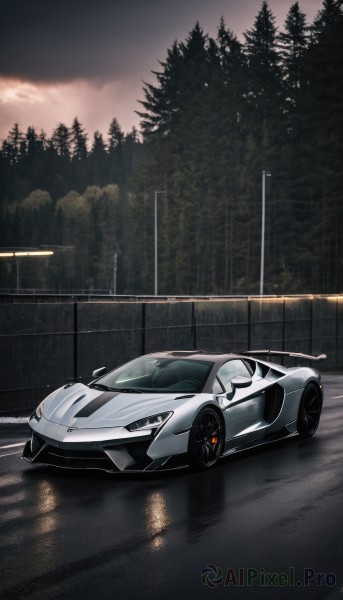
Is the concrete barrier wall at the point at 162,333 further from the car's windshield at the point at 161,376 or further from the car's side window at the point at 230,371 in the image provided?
the car's side window at the point at 230,371

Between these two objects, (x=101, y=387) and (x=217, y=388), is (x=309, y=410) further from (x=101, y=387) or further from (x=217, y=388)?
(x=101, y=387)

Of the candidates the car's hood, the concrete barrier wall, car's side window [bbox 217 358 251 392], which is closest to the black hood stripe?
the car's hood

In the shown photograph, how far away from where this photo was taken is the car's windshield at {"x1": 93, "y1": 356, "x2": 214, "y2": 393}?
11117 millimetres

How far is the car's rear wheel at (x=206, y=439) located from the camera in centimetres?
1040

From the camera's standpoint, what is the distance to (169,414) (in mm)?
10250

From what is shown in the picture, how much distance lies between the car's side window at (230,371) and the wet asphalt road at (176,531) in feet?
3.03

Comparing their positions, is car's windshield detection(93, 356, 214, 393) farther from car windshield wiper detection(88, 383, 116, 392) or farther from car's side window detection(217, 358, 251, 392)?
car's side window detection(217, 358, 251, 392)

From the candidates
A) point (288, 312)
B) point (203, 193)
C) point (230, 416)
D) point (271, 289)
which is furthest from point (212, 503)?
point (203, 193)

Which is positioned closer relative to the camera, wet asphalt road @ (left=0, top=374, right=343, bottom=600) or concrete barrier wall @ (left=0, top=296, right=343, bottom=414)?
wet asphalt road @ (left=0, top=374, right=343, bottom=600)

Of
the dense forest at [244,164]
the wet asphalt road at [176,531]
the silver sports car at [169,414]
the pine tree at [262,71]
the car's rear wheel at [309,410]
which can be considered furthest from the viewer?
the pine tree at [262,71]

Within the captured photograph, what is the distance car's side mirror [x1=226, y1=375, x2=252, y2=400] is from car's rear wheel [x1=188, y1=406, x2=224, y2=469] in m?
0.50

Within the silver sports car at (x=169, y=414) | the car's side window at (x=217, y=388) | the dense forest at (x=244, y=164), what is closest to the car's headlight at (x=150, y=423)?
the silver sports car at (x=169, y=414)

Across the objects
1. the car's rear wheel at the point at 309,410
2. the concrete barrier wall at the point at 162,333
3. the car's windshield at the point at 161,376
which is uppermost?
the car's windshield at the point at 161,376

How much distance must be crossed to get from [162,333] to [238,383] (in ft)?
67.7
